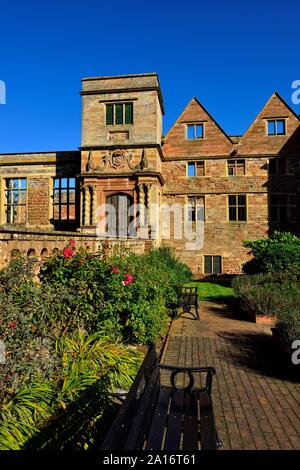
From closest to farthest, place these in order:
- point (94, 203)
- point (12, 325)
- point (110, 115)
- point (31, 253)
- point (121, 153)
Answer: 1. point (12, 325)
2. point (31, 253)
3. point (121, 153)
4. point (94, 203)
5. point (110, 115)

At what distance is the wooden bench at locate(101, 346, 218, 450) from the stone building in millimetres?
16168

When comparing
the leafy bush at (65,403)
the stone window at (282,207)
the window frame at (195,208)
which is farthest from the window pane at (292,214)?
the leafy bush at (65,403)

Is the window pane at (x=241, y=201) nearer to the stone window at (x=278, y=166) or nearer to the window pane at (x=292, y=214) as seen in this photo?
the stone window at (x=278, y=166)

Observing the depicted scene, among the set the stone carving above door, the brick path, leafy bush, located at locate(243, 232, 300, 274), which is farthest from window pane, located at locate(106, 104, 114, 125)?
the brick path

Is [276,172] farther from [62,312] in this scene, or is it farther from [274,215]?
[62,312]

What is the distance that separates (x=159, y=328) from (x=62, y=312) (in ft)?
8.91

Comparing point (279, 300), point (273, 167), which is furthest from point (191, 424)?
point (273, 167)

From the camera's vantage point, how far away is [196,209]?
22.9 meters

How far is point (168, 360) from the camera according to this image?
6398 millimetres

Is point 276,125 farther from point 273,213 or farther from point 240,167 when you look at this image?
point 273,213

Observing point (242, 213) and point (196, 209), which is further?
point (196, 209)

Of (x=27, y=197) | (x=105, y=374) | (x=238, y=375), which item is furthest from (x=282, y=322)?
(x=27, y=197)

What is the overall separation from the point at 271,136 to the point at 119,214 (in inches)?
471

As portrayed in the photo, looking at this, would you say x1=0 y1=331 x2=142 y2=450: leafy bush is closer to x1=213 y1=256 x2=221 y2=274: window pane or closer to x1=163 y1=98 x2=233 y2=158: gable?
x1=213 y1=256 x2=221 y2=274: window pane
